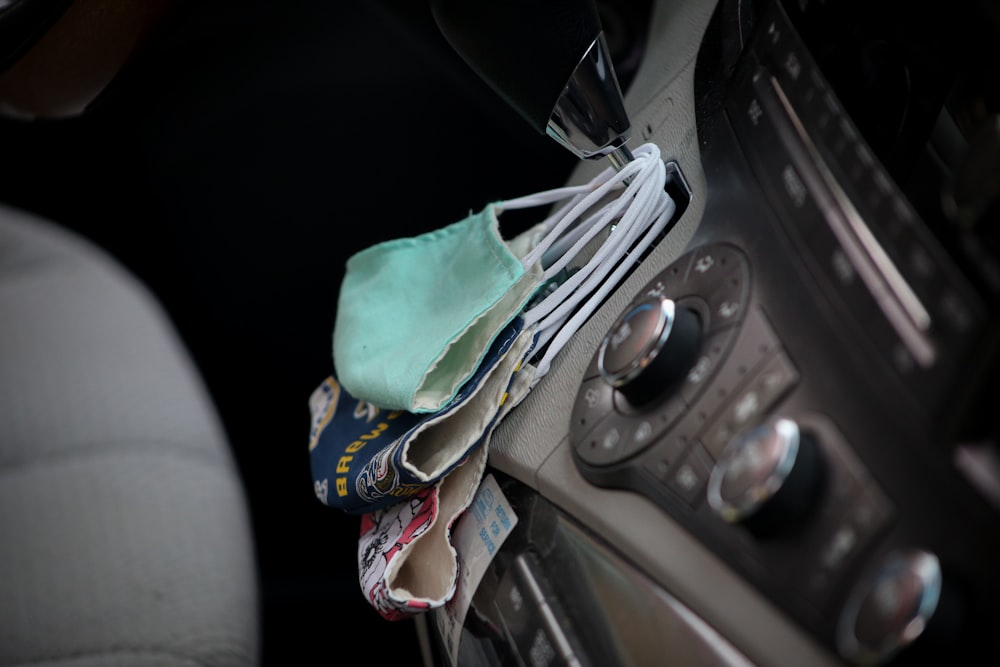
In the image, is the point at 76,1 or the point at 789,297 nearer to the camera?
the point at 789,297

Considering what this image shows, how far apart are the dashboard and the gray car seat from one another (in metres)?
0.32

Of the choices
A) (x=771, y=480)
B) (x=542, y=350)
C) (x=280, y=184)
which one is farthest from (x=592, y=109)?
(x=280, y=184)

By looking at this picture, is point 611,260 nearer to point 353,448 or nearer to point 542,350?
point 542,350

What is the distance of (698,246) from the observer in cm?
49

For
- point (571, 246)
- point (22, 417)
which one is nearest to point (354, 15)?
point (571, 246)

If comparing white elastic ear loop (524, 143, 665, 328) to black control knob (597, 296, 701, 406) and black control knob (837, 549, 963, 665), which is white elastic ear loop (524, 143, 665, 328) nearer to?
black control knob (597, 296, 701, 406)

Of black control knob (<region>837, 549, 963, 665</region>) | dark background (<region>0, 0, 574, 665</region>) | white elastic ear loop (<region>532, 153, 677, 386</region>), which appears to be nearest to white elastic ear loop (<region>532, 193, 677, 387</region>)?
white elastic ear loop (<region>532, 153, 677, 386</region>)

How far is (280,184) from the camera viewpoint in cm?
91

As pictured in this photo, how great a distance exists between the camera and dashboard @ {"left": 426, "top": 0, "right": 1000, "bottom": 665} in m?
0.34

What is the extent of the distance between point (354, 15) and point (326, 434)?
419mm

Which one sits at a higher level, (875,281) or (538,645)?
(875,281)

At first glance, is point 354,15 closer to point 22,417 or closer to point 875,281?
point 22,417

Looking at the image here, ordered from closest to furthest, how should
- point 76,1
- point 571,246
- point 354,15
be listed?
point 571,246 → point 76,1 → point 354,15

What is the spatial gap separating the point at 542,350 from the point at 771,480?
0.25 m
